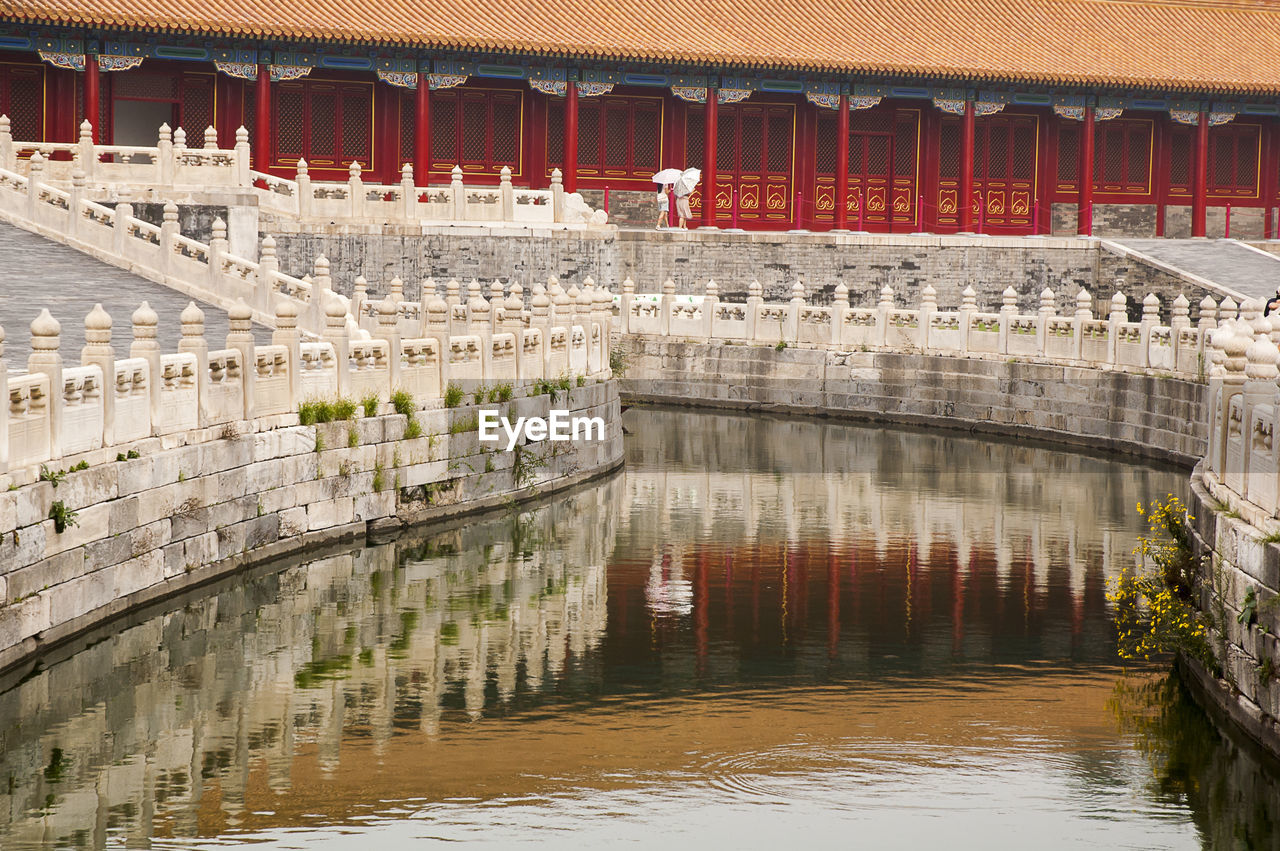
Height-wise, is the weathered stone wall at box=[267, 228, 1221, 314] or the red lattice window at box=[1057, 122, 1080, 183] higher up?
the red lattice window at box=[1057, 122, 1080, 183]

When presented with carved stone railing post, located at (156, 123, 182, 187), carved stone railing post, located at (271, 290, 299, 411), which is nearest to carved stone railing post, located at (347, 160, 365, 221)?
carved stone railing post, located at (156, 123, 182, 187)

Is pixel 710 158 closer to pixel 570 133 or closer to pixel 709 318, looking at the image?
pixel 570 133

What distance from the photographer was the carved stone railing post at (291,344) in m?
15.8

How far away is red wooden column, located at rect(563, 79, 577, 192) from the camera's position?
119 feet

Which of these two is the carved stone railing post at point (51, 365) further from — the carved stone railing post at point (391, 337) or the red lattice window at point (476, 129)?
the red lattice window at point (476, 129)

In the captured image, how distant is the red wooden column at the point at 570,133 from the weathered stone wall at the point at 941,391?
7.33 metres

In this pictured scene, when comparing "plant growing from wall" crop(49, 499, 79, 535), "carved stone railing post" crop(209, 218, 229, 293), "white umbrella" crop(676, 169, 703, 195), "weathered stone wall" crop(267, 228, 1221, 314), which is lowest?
"plant growing from wall" crop(49, 499, 79, 535)

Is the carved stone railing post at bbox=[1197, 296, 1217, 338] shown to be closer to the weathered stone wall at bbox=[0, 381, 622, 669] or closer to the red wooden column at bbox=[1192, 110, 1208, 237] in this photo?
the weathered stone wall at bbox=[0, 381, 622, 669]

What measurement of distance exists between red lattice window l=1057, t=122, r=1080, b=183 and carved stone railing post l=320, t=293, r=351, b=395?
90.2 feet

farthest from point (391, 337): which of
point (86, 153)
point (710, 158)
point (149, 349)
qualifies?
point (710, 158)

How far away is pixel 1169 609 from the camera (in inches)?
471

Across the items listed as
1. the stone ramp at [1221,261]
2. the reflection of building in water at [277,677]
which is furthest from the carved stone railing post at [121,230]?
the stone ramp at [1221,261]

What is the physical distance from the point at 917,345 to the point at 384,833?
768 inches

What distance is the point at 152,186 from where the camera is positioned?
2809 centimetres
